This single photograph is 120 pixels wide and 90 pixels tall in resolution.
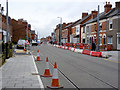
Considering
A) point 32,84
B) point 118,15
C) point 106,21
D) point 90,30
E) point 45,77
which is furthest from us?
point 90,30

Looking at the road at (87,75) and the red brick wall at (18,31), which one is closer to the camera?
the road at (87,75)

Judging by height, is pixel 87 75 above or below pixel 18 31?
below

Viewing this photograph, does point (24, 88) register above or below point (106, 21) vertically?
below

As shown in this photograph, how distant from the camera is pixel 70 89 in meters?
6.98

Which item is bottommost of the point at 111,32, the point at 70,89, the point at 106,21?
the point at 70,89

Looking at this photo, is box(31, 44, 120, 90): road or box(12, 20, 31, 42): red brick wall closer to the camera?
box(31, 44, 120, 90): road

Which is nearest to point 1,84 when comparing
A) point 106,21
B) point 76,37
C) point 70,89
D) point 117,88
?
point 70,89

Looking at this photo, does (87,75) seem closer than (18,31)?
Yes

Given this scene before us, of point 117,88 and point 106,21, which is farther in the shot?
point 106,21

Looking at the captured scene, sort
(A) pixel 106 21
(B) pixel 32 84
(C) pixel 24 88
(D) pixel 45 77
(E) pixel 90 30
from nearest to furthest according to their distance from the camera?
(C) pixel 24 88
(B) pixel 32 84
(D) pixel 45 77
(A) pixel 106 21
(E) pixel 90 30

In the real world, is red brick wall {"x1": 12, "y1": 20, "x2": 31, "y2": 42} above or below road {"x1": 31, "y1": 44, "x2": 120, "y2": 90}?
above

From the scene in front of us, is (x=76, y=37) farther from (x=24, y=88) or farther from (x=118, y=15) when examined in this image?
(x=24, y=88)

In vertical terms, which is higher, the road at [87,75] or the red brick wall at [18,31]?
the red brick wall at [18,31]

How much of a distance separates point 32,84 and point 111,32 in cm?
2959
